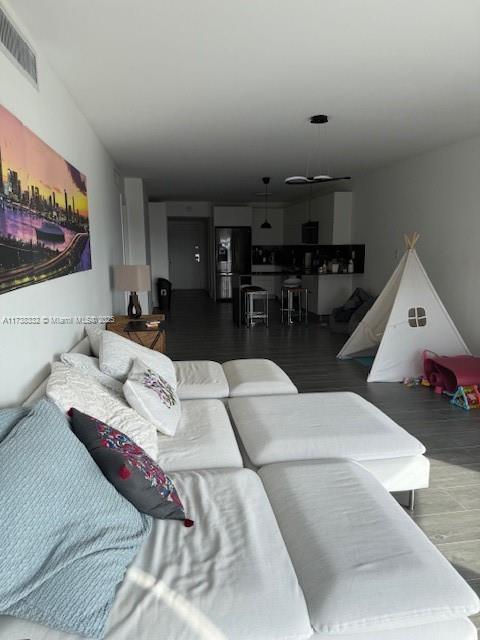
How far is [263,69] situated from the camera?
2.90m

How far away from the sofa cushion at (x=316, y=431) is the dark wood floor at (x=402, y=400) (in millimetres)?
476

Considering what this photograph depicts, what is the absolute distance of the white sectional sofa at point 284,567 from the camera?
3.95ft

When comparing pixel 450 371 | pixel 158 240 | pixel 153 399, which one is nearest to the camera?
pixel 153 399

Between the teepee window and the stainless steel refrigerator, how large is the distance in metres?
6.93

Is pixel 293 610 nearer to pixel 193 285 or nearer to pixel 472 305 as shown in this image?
pixel 472 305

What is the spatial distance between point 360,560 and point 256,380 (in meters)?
1.89

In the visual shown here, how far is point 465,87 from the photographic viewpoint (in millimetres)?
3324

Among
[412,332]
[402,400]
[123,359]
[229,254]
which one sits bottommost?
[402,400]

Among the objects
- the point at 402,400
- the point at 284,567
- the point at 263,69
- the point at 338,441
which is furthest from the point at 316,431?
the point at 263,69

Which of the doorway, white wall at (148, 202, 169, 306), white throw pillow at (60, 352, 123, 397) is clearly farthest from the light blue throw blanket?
the doorway

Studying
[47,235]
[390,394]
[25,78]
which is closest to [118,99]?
[25,78]

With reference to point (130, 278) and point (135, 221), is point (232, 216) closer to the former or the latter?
point (135, 221)

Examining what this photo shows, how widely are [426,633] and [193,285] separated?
1301 cm

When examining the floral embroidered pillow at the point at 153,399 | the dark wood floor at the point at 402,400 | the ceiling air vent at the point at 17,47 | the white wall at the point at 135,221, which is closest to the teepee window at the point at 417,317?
the dark wood floor at the point at 402,400
